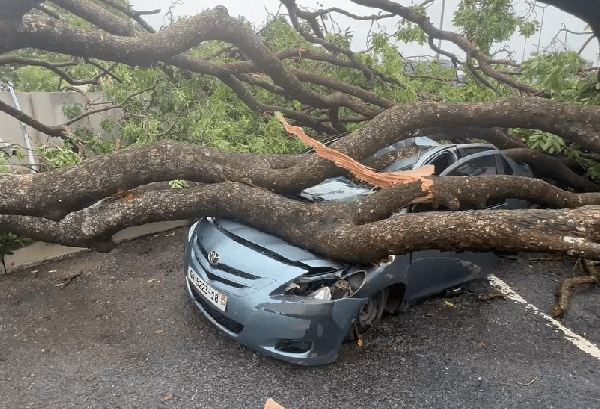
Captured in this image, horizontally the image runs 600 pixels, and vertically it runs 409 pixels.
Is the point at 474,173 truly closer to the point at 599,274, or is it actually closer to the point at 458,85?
the point at 599,274

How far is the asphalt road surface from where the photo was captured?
135 inches

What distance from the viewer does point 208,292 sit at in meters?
3.81

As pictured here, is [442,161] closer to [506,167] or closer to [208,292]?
[506,167]

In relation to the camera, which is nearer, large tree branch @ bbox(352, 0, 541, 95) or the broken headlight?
the broken headlight

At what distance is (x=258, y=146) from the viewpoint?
6.24m

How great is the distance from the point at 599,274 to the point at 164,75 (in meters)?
6.17

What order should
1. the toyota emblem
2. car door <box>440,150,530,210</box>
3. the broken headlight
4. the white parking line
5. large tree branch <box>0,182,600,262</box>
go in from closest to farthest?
1. large tree branch <box>0,182,600,262</box>
2. the broken headlight
3. the toyota emblem
4. the white parking line
5. car door <box>440,150,530,210</box>

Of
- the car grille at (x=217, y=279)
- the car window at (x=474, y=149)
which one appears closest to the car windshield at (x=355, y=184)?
the car window at (x=474, y=149)

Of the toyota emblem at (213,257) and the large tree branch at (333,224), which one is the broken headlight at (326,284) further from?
the toyota emblem at (213,257)

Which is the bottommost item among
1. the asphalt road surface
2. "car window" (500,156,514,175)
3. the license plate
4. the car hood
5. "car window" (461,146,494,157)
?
the asphalt road surface

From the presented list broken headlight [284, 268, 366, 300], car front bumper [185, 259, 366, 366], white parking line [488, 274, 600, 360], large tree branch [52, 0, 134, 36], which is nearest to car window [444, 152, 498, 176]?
white parking line [488, 274, 600, 360]

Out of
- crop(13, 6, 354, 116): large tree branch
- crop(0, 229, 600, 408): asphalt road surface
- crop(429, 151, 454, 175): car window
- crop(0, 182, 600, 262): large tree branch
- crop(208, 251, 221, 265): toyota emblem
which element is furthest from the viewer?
crop(429, 151, 454, 175): car window

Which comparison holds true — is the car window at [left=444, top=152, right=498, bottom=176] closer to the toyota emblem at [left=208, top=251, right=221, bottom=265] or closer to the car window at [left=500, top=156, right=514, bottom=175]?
the car window at [left=500, top=156, right=514, bottom=175]

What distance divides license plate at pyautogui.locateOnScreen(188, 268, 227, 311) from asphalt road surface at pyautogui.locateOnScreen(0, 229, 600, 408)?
43cm
